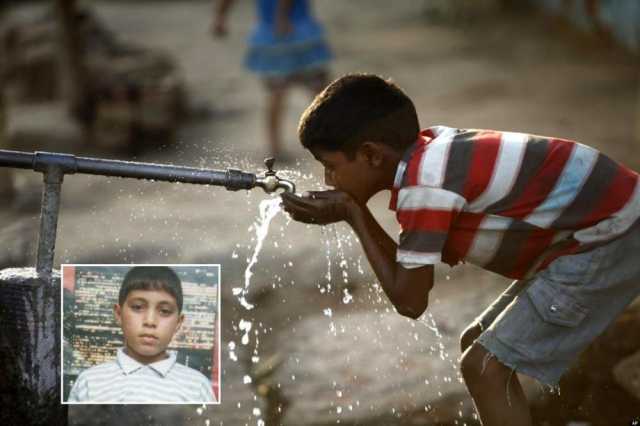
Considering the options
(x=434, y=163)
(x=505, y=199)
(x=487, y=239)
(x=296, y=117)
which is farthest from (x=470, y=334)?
(x=296, y=117)

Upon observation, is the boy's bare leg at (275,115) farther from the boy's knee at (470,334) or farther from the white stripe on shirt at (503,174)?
the white stripe on shirt at (503,174)

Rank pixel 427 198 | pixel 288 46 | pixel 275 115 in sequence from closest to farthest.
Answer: pixel 427 198
pixel 288 46
pixel 275 115

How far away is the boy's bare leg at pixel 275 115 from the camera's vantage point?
6882mm

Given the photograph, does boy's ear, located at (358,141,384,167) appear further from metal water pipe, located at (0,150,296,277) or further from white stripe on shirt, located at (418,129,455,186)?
metal water pipe, located at (0,150,296,277)

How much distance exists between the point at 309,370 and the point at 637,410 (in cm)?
117

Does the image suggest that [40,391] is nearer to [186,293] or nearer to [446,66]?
[186,293]

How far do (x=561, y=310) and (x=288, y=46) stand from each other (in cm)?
439

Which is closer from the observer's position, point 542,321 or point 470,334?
point 542,321

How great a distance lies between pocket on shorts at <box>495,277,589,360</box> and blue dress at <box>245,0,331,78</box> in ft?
14.2

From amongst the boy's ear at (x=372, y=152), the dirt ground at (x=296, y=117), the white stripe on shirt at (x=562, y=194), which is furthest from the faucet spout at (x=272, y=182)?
the dirt ground at (x=296, y=117)

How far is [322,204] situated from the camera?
2.59m

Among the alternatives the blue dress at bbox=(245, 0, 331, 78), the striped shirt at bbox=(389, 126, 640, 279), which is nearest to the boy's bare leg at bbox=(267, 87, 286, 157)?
the blue dress at bbox=(245, 0, 331, 78)

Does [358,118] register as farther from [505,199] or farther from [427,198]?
[505,199]

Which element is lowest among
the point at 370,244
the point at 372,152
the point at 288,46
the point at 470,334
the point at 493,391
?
the point at 493,391
